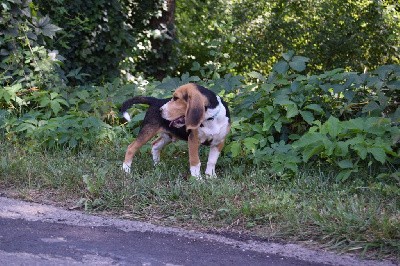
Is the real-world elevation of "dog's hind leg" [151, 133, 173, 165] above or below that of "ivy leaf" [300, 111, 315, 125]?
below

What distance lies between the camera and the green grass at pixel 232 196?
568 cm

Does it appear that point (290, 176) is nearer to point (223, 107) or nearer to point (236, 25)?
point (223, 107)

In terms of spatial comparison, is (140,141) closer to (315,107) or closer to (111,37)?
(315,107)

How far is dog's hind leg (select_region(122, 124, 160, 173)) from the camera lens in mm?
7499

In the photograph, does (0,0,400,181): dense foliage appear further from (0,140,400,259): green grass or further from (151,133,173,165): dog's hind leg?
(151,133,173,165): dog's hind leg

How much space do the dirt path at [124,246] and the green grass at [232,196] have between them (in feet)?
0.80

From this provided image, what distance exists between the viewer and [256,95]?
8.62 m

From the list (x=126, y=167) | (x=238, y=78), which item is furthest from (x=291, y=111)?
(x=126, y=167)

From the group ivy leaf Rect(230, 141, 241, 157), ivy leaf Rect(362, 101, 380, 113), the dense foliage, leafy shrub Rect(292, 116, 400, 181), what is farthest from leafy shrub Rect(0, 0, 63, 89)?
ivy leaf Rect(362, 101, 380, 113)

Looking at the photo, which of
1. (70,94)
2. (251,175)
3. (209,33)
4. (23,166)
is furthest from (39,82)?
(209,33)

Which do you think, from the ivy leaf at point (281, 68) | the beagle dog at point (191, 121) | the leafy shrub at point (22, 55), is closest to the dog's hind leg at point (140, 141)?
the beagle dog at point (191, 121)

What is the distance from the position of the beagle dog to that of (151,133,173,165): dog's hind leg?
0.10 m

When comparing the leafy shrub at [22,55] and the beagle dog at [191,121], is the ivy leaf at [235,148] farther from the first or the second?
the leafy shrub at [22,55]

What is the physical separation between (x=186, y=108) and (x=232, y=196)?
983mm
